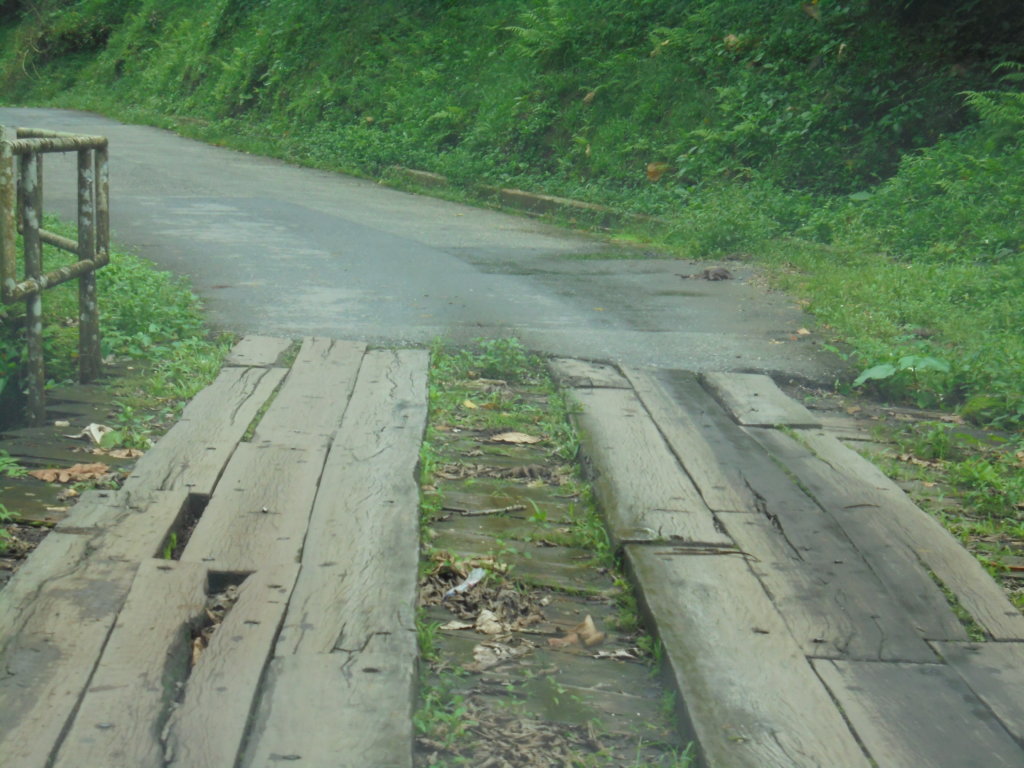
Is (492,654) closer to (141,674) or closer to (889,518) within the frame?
(141,674)

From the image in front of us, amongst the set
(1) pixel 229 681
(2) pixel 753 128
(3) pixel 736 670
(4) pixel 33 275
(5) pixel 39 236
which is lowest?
(1) pixel 229 681

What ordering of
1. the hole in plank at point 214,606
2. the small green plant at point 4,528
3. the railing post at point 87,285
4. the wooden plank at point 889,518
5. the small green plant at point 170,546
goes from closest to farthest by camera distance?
the hole in plank at point 214,606 < the wooden plank at point 889,518 < the small green plant at point 170,546 < the small green plant at point 4,528 < the railing post at point 87,285

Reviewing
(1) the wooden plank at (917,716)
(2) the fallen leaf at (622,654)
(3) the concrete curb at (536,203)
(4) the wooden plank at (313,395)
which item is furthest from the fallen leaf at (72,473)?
(3) the concrete curb at (536,203)

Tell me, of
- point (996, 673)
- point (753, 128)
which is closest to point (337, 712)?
point (996, 673)

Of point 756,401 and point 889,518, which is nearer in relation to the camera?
point 889,518

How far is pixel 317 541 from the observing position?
391cm

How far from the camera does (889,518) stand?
4.43 metres

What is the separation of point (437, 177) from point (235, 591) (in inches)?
514

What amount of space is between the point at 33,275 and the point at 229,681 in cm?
333

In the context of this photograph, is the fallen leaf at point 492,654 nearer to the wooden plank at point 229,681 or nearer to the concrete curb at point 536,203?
the wooden plank at point 229,681

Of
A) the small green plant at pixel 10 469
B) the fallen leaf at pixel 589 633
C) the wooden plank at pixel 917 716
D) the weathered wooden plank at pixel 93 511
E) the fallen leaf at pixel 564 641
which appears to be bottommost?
the small green plant at pixel 10 469

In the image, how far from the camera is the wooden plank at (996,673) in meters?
2.98

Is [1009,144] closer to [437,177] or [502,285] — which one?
[502,285]

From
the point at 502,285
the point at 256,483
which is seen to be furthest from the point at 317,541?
the point at 502,285
